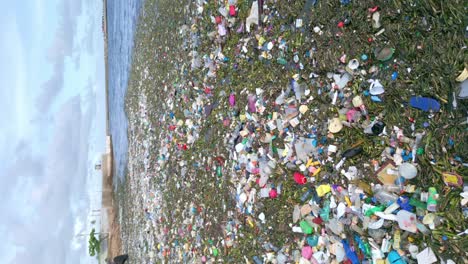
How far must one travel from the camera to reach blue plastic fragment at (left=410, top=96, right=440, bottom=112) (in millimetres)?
1959

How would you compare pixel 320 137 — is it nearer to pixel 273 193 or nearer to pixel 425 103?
pixel 273 193

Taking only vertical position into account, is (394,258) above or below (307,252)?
below

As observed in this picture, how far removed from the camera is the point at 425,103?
2004mm

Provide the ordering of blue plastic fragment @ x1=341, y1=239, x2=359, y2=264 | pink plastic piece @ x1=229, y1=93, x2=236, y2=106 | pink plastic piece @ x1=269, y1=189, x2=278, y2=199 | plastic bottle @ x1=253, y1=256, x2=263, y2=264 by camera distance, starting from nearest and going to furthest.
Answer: blue plastic fragment @ x1=341, y1=239, x2=359, y2=264
pink plastic piece @ x1=269, y1=189, x2=278, y2=199
plastic bottle @ x1=253, y1=256, x2=263, y2=264
pink plastic piece @ x1=229, y1=93, x2=236, y2=106

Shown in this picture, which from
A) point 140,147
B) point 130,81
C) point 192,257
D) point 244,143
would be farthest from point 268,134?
point 130,81

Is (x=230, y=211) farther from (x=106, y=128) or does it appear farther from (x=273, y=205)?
(x=106, y=128)

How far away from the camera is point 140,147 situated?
806cm

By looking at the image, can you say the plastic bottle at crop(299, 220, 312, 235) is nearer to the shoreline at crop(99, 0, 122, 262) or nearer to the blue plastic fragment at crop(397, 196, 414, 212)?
the blue plastic fragment at crop(397, 196, 414, 212)

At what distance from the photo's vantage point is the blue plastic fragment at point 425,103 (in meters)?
1.96

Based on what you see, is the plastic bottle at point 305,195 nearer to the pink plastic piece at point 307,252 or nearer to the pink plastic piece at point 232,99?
the pink plastic piece at point 307,252

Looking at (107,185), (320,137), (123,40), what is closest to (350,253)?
(320,137)

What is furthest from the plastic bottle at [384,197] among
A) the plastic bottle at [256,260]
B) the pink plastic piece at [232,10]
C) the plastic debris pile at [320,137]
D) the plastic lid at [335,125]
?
the pink plastic piece at [232,10]

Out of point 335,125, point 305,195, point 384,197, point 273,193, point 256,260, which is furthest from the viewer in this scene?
point 256,260

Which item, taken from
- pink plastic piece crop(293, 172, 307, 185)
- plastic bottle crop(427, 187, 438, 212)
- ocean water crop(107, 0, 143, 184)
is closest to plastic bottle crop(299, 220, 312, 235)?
pink plastic piece crop(293, 172, 307, 185)
